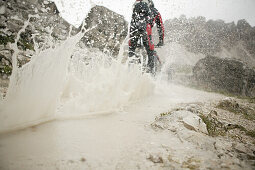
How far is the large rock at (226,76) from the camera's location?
27.1 feet

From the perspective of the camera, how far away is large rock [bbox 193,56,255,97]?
8266 millimetres

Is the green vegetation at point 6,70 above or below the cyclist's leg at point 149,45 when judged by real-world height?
below

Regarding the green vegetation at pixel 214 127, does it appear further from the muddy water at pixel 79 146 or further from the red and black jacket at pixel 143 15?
the red and black jacket at pixel 143 15

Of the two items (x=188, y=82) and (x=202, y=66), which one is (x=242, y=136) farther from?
(x=202, y=66)

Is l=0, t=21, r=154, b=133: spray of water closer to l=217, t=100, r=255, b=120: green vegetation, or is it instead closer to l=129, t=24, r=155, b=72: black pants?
l=217, t=100, r=255, b=120: green vegetation

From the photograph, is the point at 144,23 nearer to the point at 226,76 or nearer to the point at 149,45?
the point at 149,45

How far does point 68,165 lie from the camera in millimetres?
794

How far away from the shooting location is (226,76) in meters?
8.96

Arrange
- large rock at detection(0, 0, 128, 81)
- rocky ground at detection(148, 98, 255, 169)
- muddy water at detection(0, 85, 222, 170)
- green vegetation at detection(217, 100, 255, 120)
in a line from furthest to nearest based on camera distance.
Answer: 1. large rock at detection(0, 0, 128, 81)
2. green vegetation at detection(217, 100, 255, 120)
3. rocky ground at detection(148, 98, 255, 169)
4. muddy water at detection(0, 85, 222, 170)

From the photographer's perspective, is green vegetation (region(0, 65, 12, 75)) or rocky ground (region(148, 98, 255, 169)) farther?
green vegetation (region(0, 65, 12, 75))

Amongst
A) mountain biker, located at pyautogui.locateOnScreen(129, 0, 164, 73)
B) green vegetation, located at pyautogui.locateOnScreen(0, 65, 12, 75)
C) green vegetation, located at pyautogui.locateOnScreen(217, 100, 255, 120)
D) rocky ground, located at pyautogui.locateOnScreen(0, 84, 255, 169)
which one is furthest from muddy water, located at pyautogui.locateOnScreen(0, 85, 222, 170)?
mountain biker, located at pyautogui.locateOnScreen(129, 0, 164, 73)

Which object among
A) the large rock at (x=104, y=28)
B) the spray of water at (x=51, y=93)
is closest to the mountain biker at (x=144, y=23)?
the spray of water at (x=51, y=93)

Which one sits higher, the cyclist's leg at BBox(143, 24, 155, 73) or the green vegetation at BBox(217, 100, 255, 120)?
the cyclist's leg at BBox(143, 24, 155, 73)

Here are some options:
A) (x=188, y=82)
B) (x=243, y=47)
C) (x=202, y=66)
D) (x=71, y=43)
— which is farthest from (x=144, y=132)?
(x=243, y=47)
